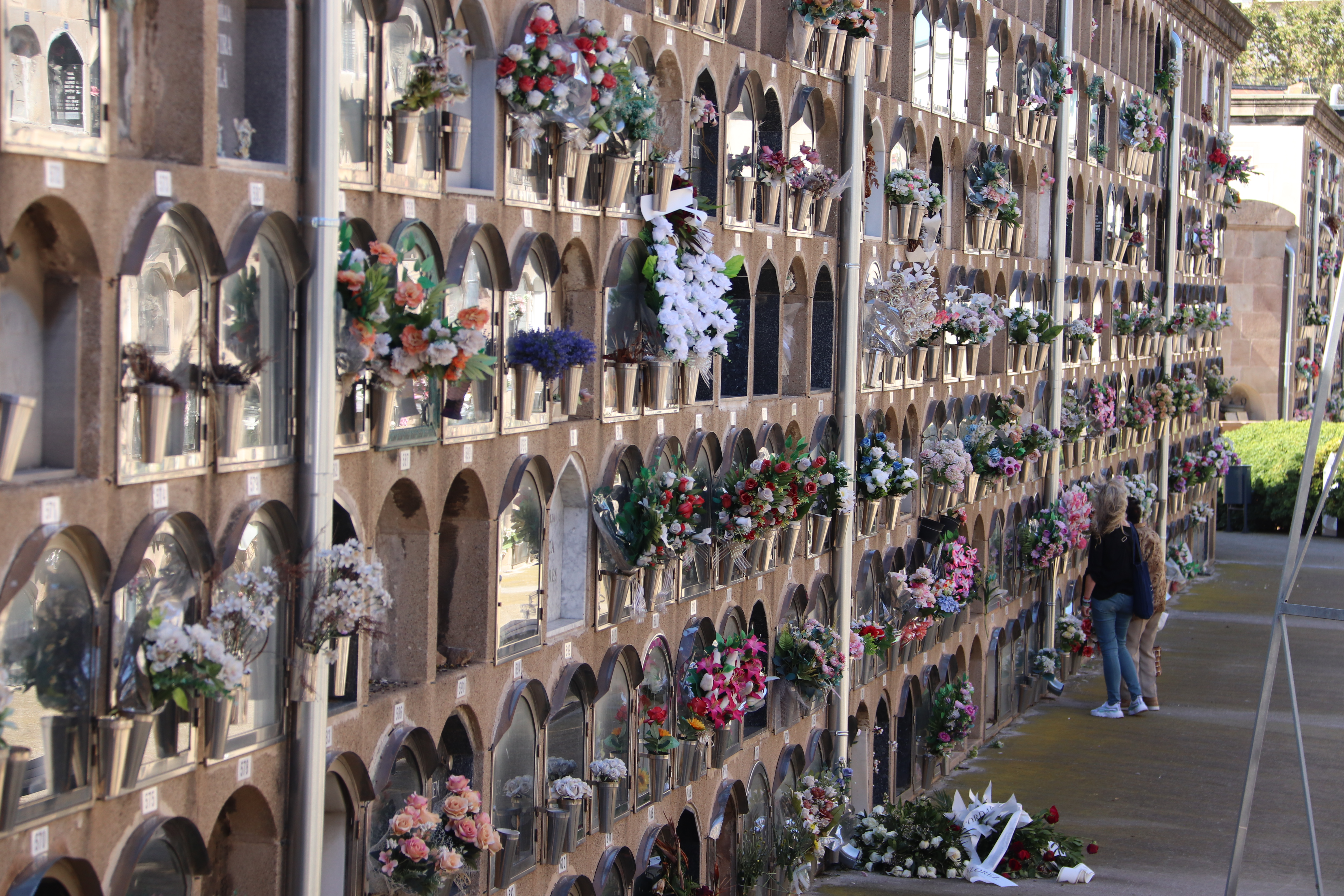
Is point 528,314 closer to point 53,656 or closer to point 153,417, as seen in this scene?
point 153,417

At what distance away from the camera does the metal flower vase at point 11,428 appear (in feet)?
9.77

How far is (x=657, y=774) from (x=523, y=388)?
1.83 meters

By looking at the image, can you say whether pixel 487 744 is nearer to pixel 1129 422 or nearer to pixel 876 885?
pixel 876 885

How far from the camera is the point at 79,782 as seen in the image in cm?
325

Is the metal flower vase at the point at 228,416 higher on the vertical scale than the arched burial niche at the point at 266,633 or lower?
higher

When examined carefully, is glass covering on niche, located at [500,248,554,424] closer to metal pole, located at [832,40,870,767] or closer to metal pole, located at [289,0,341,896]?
metal pole, located at [289,0,341,896]

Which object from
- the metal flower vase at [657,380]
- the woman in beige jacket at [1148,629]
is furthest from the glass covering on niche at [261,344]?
the woman in beige jacket at [1148,629]

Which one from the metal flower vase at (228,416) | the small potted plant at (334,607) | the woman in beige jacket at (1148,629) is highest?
the metal flower vase at (228,416)

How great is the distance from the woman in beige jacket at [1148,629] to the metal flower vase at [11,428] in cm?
895

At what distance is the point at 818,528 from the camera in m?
Result: 7.44

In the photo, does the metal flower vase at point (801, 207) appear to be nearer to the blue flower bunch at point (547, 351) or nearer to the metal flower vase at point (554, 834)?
the blue flower bunch at point (547, 351)

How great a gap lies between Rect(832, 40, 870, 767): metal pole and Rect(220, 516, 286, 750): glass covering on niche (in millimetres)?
4257

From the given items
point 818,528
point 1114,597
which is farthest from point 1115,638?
point 818,528

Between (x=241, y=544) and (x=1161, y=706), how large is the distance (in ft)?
28.3
